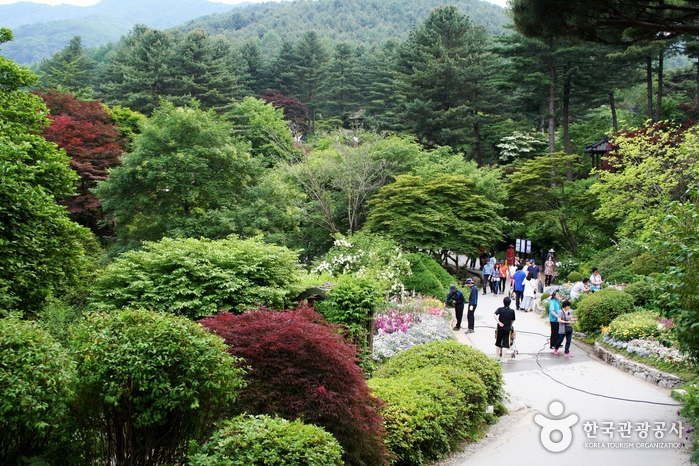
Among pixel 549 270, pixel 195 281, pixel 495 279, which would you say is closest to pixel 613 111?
pixel 549 270

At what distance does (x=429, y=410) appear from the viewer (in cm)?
693

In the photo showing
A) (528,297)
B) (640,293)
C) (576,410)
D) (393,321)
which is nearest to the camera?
(576,410)

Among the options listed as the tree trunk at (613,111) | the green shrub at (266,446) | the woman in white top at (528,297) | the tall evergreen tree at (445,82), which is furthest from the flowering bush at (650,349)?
the tree trunk at (613,111)

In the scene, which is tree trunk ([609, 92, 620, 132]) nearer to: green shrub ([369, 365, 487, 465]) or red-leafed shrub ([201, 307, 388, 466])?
green shrub ([369, 365, 487, 465])

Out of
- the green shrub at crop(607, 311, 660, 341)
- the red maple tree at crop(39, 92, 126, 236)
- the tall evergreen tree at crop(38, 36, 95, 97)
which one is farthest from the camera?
the tall evergreen tree at crop(38, 36, 95, 97)

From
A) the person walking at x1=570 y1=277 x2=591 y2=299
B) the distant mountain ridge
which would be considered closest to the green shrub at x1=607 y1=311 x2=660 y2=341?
the person walking at x1=570 y1=277 x2=591 y2=299

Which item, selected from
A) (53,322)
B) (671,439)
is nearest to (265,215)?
(53,322)

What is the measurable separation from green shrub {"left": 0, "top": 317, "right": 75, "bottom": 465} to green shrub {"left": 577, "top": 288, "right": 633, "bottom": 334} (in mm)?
12070

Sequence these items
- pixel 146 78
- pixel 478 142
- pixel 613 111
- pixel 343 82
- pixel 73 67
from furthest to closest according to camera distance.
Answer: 1. pixel 343 82
2. pixel 73 67
3. pixel 146 78
4. pixel 478 142
5. pixel 613 111

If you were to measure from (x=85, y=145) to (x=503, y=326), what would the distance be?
18.6 metres

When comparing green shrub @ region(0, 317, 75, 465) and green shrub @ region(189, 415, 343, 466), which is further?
green shrub @ region(189, 415, 343, 466)

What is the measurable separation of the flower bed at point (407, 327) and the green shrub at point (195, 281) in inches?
107

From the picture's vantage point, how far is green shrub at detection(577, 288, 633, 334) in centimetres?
1319

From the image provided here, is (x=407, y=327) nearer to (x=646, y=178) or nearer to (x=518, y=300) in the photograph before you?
(x=518, y=300)
